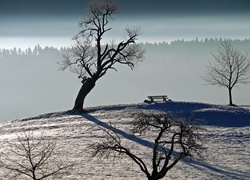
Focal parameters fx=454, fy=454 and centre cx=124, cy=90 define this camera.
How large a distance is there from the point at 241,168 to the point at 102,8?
30751mm

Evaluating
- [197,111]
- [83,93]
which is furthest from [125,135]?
[83,93]

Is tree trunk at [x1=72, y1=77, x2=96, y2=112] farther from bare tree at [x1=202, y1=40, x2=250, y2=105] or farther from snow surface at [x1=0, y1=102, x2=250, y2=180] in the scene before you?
bare tree at [x1=202, y1=40, x2=250, y2=105]

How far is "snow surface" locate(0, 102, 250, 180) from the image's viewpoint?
29.3 m

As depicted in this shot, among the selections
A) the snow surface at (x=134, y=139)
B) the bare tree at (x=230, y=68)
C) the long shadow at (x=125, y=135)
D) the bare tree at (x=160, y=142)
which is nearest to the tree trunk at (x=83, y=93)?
the snow surface at (x=134, y=139)

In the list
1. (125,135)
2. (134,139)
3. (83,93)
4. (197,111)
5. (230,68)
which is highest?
(230,68)

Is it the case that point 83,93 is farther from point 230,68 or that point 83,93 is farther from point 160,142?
point 160,142

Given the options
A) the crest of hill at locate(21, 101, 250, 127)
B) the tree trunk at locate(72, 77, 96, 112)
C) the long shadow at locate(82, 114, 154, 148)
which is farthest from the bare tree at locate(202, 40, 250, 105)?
the long shadow at locate(82, 114, 154, 148)

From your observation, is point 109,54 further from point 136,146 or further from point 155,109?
point 136,146

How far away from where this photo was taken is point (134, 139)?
39.6 metres

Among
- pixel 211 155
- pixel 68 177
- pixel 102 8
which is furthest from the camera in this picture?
pixel 102 8

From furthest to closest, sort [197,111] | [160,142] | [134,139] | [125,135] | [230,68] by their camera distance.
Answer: [230,68]
[197,111]
[125,135]
[134,139]
[160,142]

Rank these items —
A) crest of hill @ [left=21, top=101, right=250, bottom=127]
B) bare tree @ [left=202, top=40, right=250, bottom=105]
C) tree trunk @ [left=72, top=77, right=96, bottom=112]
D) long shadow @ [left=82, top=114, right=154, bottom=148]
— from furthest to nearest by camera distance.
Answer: bare tree @ [left=202, top=40, right=250, bottom=105] → tree trunk @ [left=72, top=77, right=96, bottom=112] → crest of hill @ [left=21, top=101, right=250, bottom=127] → long shadow @ [left=82, top=114, right=154, bottom=148]

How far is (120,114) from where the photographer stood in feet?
161

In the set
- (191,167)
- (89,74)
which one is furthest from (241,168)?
(89,74)
